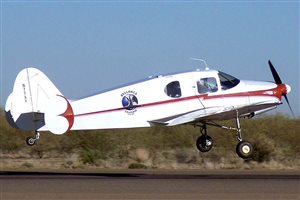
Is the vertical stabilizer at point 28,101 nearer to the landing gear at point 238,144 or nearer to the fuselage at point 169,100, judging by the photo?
the fuselage at point 169,100

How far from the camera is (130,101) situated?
26531 mm

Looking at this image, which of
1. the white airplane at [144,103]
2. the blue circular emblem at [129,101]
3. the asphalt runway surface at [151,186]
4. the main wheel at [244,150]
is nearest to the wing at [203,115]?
the white airplane at [144,103]

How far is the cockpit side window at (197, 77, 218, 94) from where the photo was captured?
27.1m

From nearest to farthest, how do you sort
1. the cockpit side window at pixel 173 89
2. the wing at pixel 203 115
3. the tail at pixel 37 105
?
the tail at pixel 37 105, the cockpit side window at pixel 173 89, the wing at pixel 203 115

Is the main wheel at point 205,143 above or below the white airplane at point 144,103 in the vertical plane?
below

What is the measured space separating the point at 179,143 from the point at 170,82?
18.7 m

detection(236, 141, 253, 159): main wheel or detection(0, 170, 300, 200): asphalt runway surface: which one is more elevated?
detection(236, 141, 253, 159): main wheel

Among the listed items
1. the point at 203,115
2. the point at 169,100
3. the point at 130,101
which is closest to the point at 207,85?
the point at 203,115

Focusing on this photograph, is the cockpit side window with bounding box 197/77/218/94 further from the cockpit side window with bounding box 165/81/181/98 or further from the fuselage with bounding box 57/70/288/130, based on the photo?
the cockpit side window with bounding box 165/81/181/98

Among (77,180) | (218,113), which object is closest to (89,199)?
(77,180)

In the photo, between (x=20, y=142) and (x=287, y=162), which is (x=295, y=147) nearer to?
(x=287, y=162)

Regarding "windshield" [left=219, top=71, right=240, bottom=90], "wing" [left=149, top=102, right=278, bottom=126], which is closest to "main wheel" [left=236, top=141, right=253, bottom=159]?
"wing" [left=149, top=102, right=278, bottom=126]

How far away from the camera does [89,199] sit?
723 inches

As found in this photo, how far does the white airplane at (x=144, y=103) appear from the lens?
1030 inches
